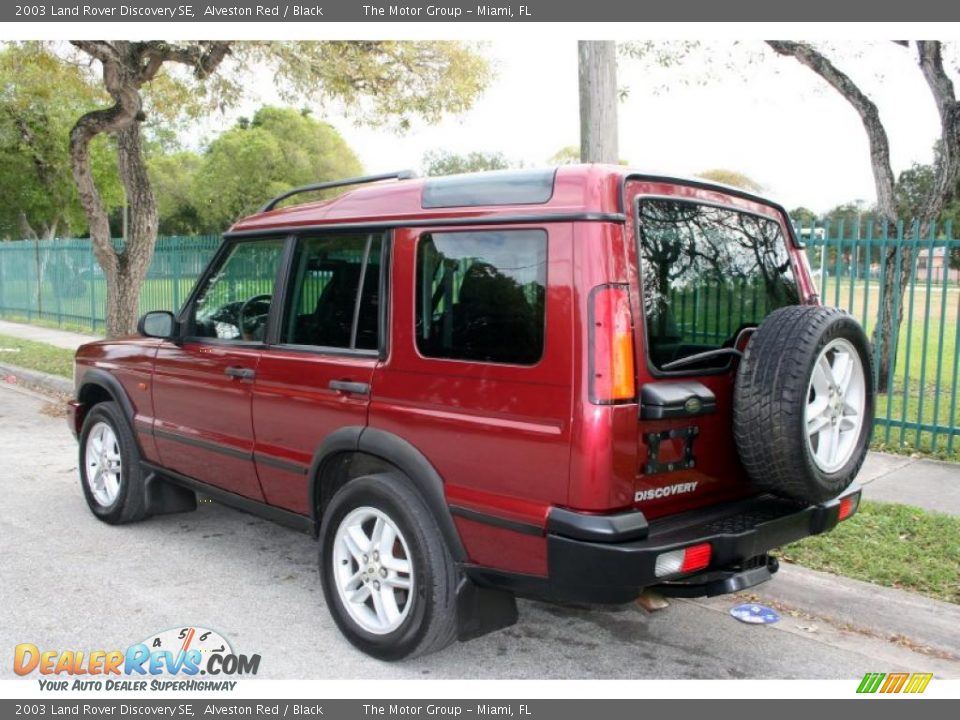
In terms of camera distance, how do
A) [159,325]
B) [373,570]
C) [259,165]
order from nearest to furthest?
[373,570] → [159,325] → [259,165]

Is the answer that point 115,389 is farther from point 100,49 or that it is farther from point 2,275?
point 2,275

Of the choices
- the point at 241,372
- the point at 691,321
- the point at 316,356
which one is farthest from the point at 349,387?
the point at 691,321

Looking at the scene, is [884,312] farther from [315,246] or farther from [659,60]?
[315,246]

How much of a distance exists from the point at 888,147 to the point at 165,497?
855 cm

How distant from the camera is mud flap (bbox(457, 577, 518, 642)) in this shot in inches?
133

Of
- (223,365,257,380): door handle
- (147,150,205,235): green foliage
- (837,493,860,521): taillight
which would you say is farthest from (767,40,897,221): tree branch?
(147,150,205,235): green foliage

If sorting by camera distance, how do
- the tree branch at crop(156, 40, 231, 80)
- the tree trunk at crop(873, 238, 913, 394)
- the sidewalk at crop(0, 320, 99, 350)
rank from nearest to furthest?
the tree trunk at crop(873, 238, 913, 394), the tree branch at crop(156, 40, 231, 80), the sidewalk at crop(0, 320, 99, 350)

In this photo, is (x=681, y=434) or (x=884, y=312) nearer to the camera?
(x=681, y=434)

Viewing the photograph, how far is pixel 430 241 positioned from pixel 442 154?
63.9m

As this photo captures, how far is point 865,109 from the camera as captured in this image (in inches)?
388

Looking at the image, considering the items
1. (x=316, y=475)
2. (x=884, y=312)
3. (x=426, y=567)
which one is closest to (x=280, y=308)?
(x=316, y=475)

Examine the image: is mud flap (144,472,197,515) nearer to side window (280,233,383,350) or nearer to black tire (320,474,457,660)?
side window (280,233,383,350)

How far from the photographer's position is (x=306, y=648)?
12.5 feet

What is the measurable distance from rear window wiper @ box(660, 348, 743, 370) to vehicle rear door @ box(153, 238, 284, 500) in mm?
2050
